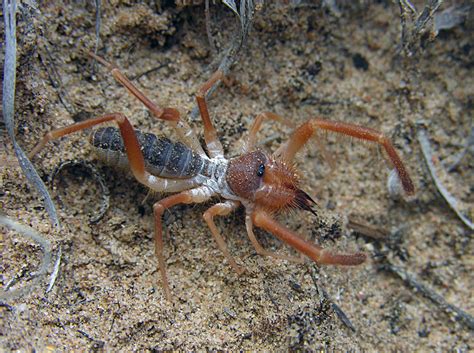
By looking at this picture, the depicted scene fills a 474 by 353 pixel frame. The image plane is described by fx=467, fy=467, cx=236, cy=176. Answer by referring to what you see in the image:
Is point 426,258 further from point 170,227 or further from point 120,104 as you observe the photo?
point 120,104

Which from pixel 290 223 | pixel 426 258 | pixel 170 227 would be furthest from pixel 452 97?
pixel 170 227

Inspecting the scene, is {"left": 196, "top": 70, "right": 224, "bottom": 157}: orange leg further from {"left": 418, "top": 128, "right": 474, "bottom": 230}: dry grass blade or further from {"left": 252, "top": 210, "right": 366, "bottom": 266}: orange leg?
{"left": 418, "top": 128, "right": 474, "bottom": 230}: dry grass blade

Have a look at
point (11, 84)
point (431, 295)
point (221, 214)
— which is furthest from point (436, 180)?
point (11, 84)

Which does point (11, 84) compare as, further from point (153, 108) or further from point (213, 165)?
point (213, 165)

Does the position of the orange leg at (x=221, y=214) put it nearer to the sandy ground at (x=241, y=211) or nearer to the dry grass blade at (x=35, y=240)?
the sandy ground at (x=241, y=211)

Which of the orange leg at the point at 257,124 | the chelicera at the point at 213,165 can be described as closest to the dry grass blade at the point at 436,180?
the chelicera at the point at 213,165

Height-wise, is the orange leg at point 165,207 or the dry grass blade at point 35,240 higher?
the orange leg at point 165,207
